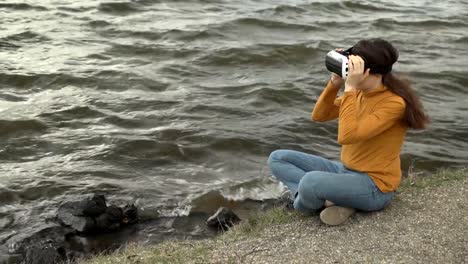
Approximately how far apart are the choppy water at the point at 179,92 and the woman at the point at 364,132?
7.84 feet

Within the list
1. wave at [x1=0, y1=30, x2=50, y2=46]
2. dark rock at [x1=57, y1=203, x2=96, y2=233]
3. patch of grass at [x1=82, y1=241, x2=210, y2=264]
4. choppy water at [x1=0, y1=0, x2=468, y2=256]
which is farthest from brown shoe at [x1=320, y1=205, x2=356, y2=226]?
wave at [x1=0, y1=30, x2=50, y2=46]

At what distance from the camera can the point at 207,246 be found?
524 cm

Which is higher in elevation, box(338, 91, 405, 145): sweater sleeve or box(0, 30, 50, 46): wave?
box(338, 91, 405, 145): sweater sleeve

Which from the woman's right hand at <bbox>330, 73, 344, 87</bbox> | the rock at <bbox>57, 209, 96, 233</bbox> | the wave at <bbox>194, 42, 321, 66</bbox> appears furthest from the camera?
the wave at <bbox>194, 42, 321, 66</bbox>

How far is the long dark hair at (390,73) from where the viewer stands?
4934 millimetres

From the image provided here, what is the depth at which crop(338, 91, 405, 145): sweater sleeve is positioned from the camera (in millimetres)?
4938

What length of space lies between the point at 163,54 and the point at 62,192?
6040 millimetres

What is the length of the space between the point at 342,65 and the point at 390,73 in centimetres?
49

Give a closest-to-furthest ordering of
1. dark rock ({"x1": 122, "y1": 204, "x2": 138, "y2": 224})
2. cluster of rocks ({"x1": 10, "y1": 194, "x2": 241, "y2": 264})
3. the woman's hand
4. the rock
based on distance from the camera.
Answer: the woman's hand, cluster of rocks ({"x1": 10, "y1": 194, "x2": 241, "y2": 264}), the rock, dark rock ({"x1": 122, "y1": 204, "x2": 138, "y2": 224})

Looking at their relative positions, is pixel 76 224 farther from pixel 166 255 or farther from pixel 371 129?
pixel 371 129

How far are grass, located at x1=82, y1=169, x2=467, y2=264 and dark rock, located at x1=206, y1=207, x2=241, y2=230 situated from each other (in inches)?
31.6

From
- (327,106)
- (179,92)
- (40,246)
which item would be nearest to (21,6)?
(179,92)

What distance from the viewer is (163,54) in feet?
43.7

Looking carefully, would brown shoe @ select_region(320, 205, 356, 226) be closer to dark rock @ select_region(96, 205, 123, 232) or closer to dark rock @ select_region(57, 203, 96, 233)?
dark rock @ select_region(96, 205, 123, 232)
